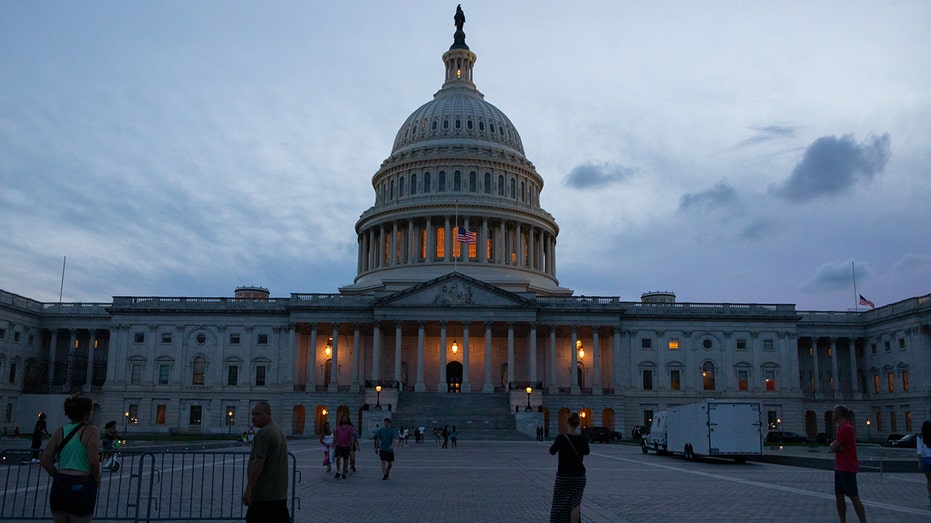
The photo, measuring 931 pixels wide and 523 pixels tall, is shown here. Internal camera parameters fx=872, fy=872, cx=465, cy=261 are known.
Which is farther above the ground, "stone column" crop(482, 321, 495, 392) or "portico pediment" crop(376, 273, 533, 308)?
"portico pediment" crop(376, 273, 533, 308)

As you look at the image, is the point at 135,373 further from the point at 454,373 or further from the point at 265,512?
the point at 265,512

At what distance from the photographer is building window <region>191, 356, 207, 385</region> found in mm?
93125

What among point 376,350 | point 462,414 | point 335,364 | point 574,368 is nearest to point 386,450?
point 462,414

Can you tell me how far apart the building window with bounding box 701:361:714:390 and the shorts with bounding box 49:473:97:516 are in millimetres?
86886

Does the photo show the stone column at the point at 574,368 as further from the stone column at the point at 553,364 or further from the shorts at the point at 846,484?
the shorts at the point at 846,484

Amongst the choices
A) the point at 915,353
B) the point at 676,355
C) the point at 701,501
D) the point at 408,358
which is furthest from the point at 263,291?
the point at 701,501

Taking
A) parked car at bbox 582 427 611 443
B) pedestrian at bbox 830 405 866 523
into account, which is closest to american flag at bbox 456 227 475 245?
parked car at bbox 582 427 611 443

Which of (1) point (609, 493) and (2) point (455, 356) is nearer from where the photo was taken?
(1) point (609, 493)

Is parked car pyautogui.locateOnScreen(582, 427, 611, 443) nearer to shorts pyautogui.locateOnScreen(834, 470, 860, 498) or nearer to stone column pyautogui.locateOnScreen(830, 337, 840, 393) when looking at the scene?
stone column pyautogui.locateOnScreen(830, 337, 840, 393)

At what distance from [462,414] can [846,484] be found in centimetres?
6272

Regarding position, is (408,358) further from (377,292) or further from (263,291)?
(263,291)

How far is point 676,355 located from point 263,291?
2017 inches

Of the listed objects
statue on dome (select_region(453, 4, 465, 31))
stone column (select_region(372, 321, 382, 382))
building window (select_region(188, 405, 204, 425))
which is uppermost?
statue on dome (select_region(453, 4, 465, 31))

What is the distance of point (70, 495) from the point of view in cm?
1204
